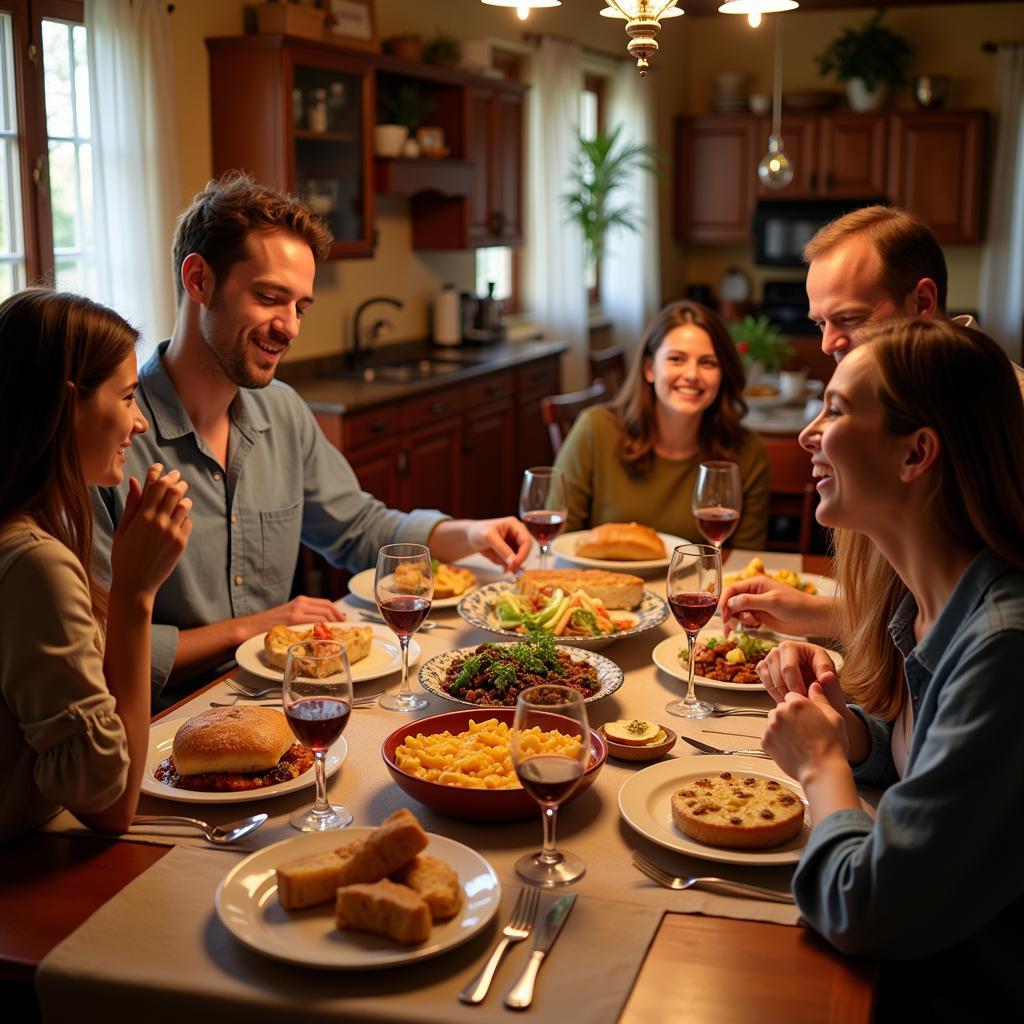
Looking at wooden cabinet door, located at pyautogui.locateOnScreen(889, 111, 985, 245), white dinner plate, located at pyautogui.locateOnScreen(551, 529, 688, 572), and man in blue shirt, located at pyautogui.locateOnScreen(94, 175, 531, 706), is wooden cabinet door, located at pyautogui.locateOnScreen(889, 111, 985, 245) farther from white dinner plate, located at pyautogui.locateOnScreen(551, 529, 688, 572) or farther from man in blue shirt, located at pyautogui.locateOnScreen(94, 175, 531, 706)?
man in blue shirt, located at pyautogui.locateOnScreen(94, 175, 531, 706)

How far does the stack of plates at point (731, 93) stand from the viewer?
853 cm

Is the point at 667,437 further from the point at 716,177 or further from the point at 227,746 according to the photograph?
the point at 716,177

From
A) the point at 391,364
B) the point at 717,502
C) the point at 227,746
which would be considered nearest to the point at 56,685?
the point at 227,746

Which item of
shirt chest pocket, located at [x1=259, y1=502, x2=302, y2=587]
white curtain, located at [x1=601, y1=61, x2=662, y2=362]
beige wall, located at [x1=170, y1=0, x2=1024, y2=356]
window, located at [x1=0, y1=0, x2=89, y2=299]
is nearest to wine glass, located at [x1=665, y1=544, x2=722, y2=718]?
shirt chest pocket, located at [x1=259, y1=502, x2=302, y2=587]

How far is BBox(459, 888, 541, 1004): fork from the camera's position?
1.09 metres

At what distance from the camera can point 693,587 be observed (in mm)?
1729

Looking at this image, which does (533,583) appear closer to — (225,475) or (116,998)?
(225,475)

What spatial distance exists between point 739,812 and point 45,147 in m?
3.14

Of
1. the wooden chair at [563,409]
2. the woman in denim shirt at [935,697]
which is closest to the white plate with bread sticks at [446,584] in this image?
the woman in denim shirt at [935,697]

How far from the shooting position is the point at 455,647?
2031 millimetres

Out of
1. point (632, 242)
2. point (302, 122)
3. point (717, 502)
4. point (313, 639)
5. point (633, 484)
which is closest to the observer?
point (313, 639)

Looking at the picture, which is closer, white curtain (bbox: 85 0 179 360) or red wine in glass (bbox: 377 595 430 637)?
red wine in glass (bbox: 377 595 430 637)

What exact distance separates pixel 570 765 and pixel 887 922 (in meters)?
0.33

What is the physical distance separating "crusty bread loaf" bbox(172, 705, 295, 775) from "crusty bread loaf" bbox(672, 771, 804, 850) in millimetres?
509
